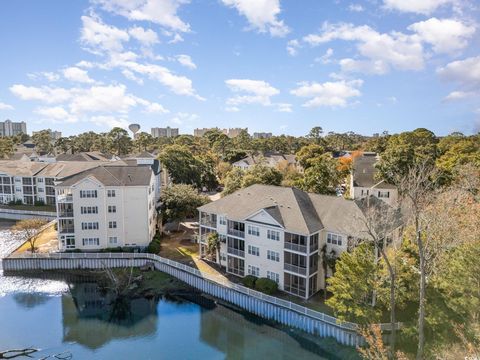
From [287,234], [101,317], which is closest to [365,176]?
[287,234]

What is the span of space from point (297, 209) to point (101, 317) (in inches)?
876

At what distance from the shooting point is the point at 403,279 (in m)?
27.9

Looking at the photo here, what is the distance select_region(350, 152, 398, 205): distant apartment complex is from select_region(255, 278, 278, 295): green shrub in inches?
1179

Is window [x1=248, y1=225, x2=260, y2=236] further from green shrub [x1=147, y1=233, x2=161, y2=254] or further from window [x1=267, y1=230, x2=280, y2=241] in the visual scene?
green shrub [x1=147, y1=233, x2=161, y2=254]

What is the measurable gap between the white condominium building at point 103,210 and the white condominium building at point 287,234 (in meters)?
12.4

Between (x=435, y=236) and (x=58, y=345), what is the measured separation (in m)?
31.4

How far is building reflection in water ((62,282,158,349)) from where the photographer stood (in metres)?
33.8

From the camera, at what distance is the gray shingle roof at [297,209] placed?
117 feet

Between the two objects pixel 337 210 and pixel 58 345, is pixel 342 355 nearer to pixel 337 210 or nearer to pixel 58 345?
pixel 337 210

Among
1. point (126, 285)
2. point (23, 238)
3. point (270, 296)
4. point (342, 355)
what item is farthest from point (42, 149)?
point (342, 355)

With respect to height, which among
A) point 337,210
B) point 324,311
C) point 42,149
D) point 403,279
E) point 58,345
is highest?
point 42,149

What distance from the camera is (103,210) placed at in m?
48.0

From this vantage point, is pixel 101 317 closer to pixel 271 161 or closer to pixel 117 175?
pixel 117 175

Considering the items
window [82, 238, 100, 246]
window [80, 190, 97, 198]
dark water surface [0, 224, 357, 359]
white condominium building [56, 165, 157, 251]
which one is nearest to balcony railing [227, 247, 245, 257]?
dark water surface [0, 224, 357, 359]
